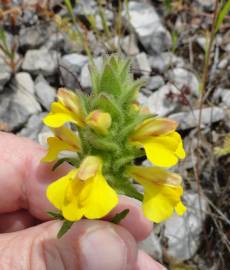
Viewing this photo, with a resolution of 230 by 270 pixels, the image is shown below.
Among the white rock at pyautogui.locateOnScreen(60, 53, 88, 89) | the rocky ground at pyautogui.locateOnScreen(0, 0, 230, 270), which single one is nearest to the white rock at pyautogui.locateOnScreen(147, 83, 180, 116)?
the rocky ground at pyautogui.locateOnScreen(0, 0, 230, 270)

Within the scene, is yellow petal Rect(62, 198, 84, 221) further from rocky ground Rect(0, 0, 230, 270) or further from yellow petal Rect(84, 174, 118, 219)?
rocky ground Rect(0, 0, 230, 270)

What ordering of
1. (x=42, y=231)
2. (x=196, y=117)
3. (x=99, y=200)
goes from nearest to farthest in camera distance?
(x=99, y=200), (x=42, y=231), (x=196, y=117)

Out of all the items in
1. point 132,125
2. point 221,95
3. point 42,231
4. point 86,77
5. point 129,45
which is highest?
point 132,125

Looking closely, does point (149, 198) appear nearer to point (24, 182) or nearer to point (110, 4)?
point (24, 182)

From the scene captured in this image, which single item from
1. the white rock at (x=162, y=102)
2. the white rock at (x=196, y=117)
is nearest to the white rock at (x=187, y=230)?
the white rock at (x=196, y=117)

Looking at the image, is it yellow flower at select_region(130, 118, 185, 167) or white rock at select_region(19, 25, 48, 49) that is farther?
white rock at select_region(19, 25, 48, 49)

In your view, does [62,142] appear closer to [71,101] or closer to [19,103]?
[71,101]

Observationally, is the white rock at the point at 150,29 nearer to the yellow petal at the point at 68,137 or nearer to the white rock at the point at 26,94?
the white rock at the point at 26,94

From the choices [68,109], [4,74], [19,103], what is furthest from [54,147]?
[4,74]

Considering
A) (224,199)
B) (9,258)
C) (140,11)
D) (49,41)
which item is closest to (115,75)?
(9,258)
